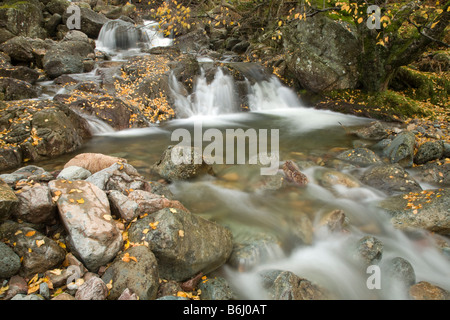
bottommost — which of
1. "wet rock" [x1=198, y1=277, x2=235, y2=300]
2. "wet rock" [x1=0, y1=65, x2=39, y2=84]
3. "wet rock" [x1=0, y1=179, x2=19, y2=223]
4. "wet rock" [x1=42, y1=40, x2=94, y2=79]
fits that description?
"wet rock" [x1=198, y1=277, x2=235, y2=300]

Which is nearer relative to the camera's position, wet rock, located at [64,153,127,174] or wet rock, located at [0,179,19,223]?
wet rock, located at [0,179,19,223]

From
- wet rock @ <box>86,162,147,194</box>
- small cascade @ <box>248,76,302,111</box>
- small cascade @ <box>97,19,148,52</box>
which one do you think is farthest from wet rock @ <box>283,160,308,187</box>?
small cascade @ <box>97,19,148,52</box>

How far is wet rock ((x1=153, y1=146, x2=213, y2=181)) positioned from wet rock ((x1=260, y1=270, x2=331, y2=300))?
296cm

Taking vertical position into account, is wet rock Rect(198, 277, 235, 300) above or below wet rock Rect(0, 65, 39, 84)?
below

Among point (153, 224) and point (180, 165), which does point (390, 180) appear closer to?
point (180, 165)

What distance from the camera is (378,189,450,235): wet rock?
4.19 m

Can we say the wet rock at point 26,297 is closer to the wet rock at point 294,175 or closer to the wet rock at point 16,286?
the wet rock at point 16,286

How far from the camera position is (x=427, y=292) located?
3191mm

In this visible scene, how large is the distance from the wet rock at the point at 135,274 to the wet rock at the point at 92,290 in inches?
4.2

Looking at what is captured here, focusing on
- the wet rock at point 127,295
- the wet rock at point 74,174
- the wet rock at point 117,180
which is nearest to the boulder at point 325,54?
the wet rock at point 117,180

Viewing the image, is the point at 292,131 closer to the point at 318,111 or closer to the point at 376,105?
the point at 318,111

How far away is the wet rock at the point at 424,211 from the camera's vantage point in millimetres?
4188

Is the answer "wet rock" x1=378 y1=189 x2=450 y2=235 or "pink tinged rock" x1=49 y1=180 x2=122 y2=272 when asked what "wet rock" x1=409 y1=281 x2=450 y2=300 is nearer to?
"wet rock" x1=378 y1=189 x2=450 y2=235
